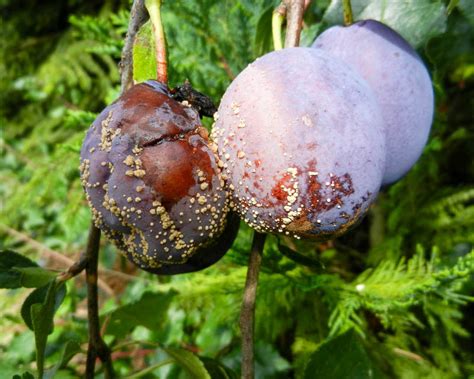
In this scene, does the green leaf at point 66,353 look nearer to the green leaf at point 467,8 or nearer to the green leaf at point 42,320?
the green leaf at point 42,320

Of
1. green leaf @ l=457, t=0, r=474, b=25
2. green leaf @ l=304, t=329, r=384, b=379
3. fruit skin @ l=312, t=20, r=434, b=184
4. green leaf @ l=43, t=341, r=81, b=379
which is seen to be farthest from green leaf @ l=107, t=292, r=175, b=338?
green leaf @ l=457, t=0, r=474, b=25

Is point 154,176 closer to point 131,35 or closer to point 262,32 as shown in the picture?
point 131,35

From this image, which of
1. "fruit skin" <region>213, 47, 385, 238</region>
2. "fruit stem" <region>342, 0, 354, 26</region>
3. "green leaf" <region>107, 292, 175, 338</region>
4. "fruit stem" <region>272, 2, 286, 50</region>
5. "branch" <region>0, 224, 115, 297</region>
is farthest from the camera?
"branch" <region>0, 224, 115, 297</region>

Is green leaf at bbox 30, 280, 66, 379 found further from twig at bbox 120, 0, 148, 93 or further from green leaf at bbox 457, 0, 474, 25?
green leaf at bbox 457, 0, 474, 25

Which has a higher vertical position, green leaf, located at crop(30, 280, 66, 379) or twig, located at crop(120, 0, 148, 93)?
twig, located at crop(120, 0, 148, 93)

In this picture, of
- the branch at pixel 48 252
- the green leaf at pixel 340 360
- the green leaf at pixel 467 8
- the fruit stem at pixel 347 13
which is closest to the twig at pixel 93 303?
the green leaf at pixel 340 360

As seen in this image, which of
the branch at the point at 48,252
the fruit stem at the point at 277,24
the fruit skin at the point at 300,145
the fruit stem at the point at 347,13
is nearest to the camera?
the fruit skin at the point at 300,145

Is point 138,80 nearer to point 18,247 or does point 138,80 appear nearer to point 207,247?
point 207,247
